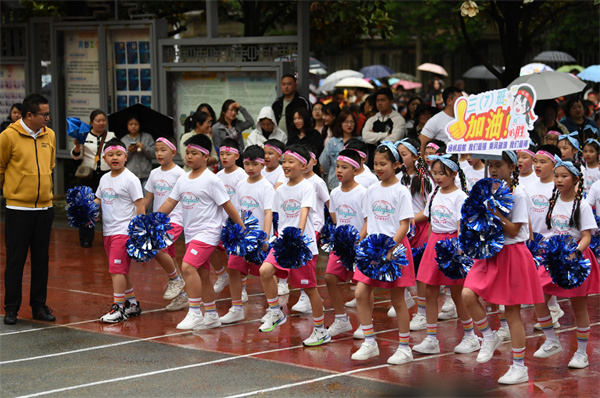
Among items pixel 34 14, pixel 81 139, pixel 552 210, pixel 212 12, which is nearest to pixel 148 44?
pixel 212 12

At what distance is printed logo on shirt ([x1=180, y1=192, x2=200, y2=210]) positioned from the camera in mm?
8461

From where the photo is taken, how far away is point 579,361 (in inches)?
274

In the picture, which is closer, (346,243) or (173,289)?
(346,243)

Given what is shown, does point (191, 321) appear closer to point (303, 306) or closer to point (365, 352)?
point (303, 306)

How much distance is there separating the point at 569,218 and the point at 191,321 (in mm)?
3537

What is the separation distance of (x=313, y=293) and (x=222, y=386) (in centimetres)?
167

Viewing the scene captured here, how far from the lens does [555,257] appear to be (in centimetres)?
710

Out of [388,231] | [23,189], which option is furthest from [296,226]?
[23,189]

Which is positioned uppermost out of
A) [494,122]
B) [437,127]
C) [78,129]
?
[78,129]

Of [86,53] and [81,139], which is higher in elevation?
[86,53]

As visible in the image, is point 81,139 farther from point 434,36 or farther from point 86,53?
point 434,36

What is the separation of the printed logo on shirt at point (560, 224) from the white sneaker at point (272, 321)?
264 centimetres

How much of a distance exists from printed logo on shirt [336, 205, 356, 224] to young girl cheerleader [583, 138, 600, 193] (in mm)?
3092

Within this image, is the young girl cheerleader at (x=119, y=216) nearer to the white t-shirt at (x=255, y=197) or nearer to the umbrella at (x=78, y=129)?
the white t-shirt at (x=255, y=197)
